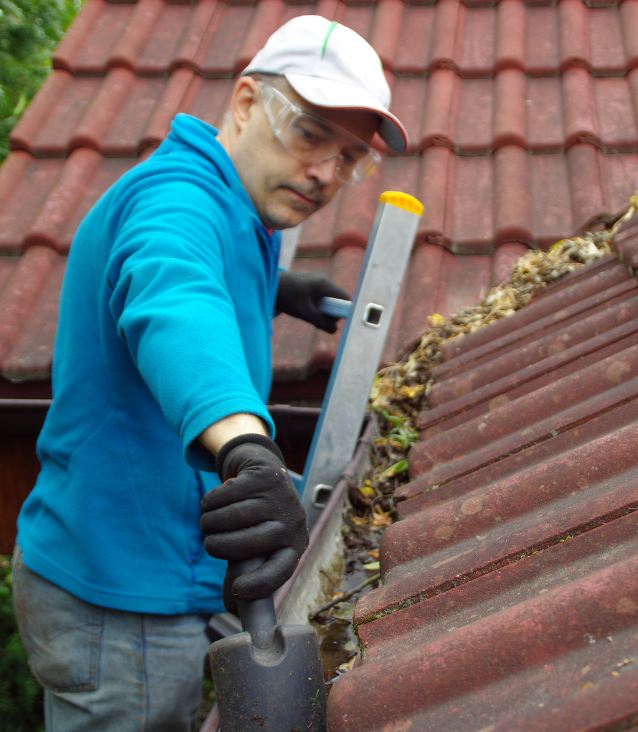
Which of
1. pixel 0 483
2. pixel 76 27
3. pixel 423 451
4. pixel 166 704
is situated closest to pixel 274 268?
pixel 423 451

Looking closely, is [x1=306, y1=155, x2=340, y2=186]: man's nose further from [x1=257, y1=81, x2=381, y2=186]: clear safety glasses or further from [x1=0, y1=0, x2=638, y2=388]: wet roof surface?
[x1=0, y1=0, x2=638, y2=388]: wet roof surface

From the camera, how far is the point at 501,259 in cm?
262

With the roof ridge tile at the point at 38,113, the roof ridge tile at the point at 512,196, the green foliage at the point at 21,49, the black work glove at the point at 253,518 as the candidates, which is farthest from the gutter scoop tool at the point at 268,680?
the green foliage at the point at 21,49

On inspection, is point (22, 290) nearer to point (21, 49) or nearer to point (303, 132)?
point (303, 132)

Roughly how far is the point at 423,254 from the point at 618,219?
76 centimetres

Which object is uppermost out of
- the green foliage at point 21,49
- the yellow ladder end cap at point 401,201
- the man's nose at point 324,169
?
the man's nose at point 324,169

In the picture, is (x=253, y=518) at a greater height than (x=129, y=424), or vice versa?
(x=253, y=518)

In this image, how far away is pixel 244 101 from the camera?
5.71 feet

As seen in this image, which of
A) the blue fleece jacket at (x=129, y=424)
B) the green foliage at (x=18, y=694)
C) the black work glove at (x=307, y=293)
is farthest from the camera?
the green foliage at (x=18, y=694)

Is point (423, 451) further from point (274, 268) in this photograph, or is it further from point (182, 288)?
point (182, 288)

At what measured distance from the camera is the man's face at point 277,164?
166 cm

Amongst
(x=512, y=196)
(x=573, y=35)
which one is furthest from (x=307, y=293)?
(x=573, y=35)

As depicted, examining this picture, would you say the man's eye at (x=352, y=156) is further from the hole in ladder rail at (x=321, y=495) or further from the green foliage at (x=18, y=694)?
the green foliage at (x=18, y=694)

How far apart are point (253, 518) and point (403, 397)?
1.33 metres
